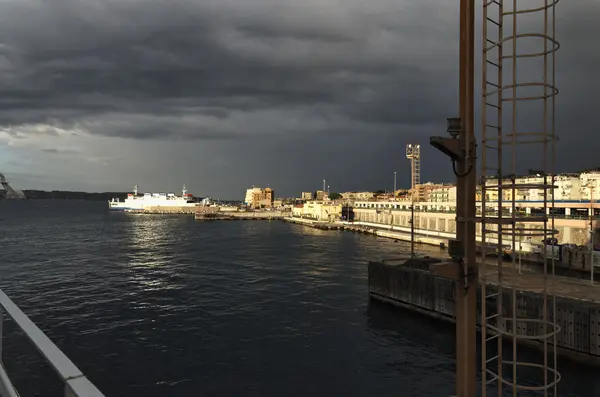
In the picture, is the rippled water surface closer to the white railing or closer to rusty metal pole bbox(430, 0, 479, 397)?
the white railing

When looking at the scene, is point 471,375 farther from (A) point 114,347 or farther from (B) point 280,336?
(A) point 114,347

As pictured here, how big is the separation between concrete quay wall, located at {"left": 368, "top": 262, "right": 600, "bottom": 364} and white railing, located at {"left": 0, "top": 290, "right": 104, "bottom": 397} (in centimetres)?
2377

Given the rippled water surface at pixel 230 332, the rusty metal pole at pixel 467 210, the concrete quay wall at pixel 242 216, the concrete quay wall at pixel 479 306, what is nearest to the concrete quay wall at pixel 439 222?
the concrete quay wall at pixel 479 306

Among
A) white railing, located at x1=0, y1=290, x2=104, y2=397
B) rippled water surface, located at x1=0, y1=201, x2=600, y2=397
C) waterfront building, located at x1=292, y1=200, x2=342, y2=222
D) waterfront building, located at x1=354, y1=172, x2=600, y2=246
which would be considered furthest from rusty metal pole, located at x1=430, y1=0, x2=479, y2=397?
waterfront building, located at x1=292, y1=200, x2=342, y2=222

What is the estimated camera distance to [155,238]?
3334 inches

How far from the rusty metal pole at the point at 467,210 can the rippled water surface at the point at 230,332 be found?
481cm

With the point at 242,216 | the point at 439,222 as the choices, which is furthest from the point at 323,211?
the point at 439,222

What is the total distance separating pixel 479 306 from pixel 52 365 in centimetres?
2851

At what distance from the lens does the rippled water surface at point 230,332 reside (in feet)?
60.7

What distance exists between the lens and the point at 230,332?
995 inches

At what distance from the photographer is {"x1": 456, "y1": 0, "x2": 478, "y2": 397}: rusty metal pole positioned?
5.16 metres

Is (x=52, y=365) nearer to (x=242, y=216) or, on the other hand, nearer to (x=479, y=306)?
(x=479, y=306)

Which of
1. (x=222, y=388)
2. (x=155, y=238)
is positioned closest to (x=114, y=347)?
(x=222, y=388)

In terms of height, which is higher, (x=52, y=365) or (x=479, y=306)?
(x=52, y=365)
